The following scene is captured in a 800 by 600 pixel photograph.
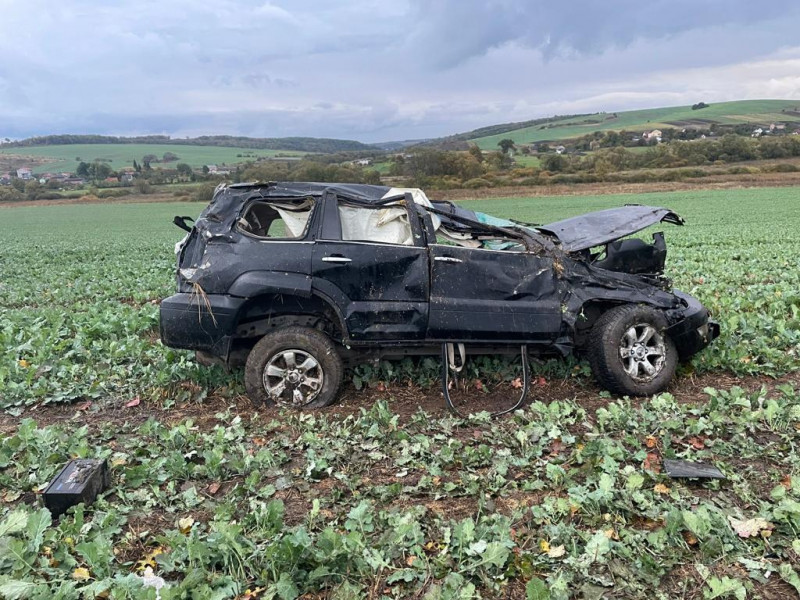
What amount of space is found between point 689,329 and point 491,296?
6.50 feet

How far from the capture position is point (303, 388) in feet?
17.2

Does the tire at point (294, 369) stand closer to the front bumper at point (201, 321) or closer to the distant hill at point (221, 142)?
the front bumper at point (201, 321)

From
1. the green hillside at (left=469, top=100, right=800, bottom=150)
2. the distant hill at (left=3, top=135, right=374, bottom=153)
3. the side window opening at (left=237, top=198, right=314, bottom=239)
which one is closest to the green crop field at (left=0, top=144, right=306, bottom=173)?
the distant hill at (left=3, top=135, right=374, bottom=153)

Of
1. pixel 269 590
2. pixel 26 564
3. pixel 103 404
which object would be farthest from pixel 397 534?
pixel 103 404

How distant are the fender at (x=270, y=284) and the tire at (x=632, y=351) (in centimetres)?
273

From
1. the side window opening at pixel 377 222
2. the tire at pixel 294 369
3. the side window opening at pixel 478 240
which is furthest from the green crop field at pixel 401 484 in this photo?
the side window opening at pixel 377 222

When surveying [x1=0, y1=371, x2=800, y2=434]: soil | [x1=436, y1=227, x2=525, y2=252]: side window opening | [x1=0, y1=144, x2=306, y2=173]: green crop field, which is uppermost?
[x1=0, y1=144, x2=306, y2=173]: green crop field

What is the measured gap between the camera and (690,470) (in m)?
3.64

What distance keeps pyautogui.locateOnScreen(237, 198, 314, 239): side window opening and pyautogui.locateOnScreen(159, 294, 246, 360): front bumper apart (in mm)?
723

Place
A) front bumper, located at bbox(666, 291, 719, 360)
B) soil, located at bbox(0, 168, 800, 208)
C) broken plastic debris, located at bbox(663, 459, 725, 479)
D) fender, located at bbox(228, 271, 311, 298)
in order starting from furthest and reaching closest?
soil, located at bbox(0, 168, 800, 208) → front bumper, located at bbox(666, 291, 719, 360) → fender, located at bbox(228, 271, 311, 298) → broken plastic debris, located at bbox(663, 459, 725, 479)

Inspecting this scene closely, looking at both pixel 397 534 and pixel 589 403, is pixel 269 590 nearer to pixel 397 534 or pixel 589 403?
pixel 397 534

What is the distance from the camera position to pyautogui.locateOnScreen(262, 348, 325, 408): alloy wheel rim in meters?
5.18

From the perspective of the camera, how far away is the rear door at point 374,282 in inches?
201

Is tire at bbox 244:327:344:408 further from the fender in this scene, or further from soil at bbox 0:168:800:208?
soil at bbox 0:168:800:208
